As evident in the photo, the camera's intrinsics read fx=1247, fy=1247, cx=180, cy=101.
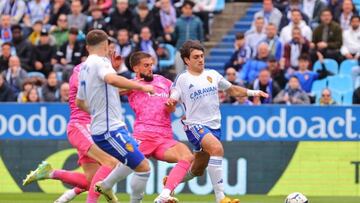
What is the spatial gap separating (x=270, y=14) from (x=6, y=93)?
591 cm

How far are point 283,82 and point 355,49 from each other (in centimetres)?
198

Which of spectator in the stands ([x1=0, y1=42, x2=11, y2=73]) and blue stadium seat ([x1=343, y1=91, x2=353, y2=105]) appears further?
spectator in the stands ([x1=0, y1=42, x2=11, y2=73])

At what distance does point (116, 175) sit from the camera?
47.8 feet

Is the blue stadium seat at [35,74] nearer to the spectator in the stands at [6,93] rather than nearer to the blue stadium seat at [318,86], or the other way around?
the spectator in the stands at [6,93]

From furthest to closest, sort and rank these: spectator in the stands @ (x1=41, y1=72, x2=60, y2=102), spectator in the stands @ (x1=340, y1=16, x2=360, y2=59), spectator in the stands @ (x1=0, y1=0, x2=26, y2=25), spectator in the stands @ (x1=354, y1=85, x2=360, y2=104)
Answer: spectator in the stands @ (x1=0, y1=0, x2=26, y2=25), spectator in the stands @ (x1=340, y1=16, x2=360, y2=59), spectator in the stands @ (x1=354, y1=85, x2=360, y2=104), spectator in the stands @ (x1=41, y1=72, x2=60, y2=102)

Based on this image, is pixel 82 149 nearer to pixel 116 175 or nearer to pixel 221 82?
pixel 116 175

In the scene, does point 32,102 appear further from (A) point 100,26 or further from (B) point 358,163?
(B) point 358,163

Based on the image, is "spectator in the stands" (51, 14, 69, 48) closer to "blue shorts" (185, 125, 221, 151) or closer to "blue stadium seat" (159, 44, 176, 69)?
"blue stadium seat" (159, 44, 176, 69)

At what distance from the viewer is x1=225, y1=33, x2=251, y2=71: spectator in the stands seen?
82.1 ft

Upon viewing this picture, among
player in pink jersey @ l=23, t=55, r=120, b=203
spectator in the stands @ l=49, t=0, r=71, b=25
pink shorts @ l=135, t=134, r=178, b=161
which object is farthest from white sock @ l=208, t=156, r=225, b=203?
spectator in the stands @ l=49, t=0, r=71, b=25

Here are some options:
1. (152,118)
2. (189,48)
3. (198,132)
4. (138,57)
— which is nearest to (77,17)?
(138,57)

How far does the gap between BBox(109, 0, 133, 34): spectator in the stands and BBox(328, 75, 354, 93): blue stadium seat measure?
4.62 meters

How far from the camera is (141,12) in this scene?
26188mm

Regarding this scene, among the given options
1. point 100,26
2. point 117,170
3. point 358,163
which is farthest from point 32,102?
point 117,170
